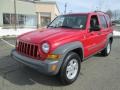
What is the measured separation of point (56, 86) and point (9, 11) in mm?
25267

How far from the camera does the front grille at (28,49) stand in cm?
428

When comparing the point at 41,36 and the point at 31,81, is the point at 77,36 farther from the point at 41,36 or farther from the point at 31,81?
the point at 31,81

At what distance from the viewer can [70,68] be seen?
15.2 feet

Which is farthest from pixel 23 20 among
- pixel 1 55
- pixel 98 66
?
pixel 98 66

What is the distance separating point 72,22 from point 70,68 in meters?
1.70

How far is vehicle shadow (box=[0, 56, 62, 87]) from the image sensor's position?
468 cm

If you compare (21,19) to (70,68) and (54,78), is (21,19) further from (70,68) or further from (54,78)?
(70,68)

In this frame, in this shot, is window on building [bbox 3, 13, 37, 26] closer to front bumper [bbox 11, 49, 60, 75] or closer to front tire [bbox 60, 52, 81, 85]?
front tire [bbox 60, 52, 81, 85]

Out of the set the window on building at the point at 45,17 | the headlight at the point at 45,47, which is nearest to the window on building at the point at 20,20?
the window on building at the point at 45,17

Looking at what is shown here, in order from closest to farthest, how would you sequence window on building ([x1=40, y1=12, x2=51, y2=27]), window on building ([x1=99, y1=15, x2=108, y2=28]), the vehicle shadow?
the vehicle shadow, window on building ([x1=99, y1=15, x2=108, y2=28]), window on building ([x1=40, y1=12, x2=51, y2=27])

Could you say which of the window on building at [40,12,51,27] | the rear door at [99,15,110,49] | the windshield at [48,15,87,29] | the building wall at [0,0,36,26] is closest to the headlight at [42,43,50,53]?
the windshield at [48,15,87,29]

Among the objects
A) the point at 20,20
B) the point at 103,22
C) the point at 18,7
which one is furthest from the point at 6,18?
the point at 103,22

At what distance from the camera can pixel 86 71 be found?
18.5 ft

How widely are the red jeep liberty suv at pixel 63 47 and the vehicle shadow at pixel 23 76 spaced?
510mm
